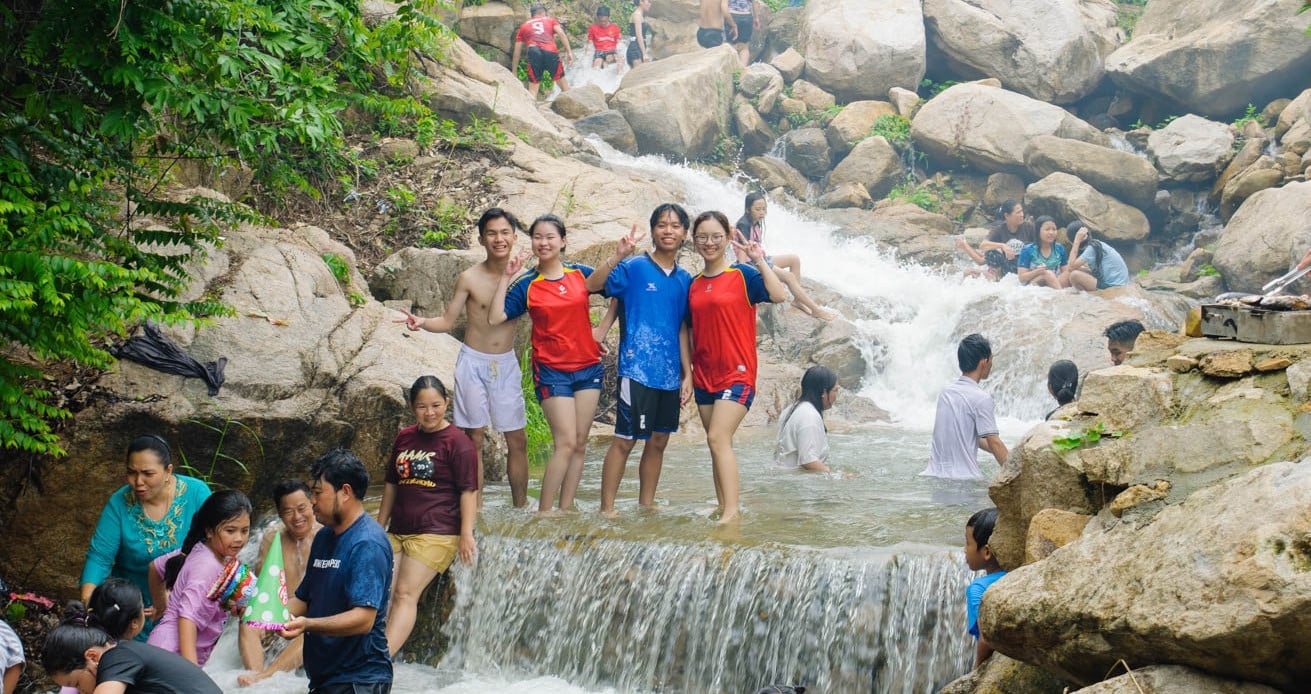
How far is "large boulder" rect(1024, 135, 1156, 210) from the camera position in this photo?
18.0 meters

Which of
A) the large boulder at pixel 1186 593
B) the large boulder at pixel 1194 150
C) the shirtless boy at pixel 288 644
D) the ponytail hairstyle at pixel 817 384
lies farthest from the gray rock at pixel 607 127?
the large boulder at pixel 1186 593

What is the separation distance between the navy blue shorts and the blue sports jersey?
7.7 inches

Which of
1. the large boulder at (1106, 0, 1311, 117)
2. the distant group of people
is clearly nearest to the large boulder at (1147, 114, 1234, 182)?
the large boulder at (1106, 0, 1311, 117)

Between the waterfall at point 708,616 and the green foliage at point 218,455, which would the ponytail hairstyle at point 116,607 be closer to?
the waterfall at point 708,616

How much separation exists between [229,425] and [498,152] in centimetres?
651

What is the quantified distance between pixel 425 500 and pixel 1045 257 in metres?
11.3

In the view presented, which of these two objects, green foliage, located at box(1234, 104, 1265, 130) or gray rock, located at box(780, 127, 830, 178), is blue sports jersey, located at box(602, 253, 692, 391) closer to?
gray rock, located at box(780, 127, 830, 178)

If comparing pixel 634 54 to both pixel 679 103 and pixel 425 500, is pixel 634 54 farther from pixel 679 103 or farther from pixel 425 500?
pixel 425 500

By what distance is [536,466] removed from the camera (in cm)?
905

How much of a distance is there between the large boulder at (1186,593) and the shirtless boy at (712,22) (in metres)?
21.0

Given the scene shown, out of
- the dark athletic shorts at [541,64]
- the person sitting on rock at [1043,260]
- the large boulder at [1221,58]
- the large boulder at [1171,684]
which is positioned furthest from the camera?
the dark athletic shorts at [541,64]

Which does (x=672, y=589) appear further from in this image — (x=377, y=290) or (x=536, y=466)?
(x=377, y=290)

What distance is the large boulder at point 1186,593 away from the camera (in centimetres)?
303

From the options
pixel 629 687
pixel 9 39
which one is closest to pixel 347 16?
pixel 9 39
